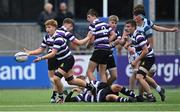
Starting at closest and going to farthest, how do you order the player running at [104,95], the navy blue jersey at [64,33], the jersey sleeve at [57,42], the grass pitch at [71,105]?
the grass pitch at [71,105]
the player running at [104,95]
the jersey sleeve at [57,42]
the navy blue jersey at [64,33]

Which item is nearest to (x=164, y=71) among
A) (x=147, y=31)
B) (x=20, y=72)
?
(x=147, y=31)

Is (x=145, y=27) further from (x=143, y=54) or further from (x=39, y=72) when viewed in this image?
(x=39, y=72)

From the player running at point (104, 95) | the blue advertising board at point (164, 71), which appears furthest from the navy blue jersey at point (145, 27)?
the blue advertising board at point (164, 71)

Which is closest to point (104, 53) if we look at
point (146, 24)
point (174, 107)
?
point (146, 24)

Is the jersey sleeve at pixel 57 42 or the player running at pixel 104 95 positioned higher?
the jersey sleeve at pixel 57 42

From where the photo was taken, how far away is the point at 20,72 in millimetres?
21984

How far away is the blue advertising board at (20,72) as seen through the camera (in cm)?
2192

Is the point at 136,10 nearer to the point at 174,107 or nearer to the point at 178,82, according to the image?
the point at 174,107

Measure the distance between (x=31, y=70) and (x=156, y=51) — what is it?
363 cm

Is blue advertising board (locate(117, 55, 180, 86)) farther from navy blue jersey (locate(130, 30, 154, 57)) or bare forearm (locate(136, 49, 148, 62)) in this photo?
bare forearm (locate(136, 49, 148, 62))

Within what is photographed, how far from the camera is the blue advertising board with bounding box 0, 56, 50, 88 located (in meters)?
21.9

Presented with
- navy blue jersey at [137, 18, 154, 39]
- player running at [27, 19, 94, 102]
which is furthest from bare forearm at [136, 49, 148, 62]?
player running at [27, 19, 94, 102]

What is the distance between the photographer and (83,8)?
103ft

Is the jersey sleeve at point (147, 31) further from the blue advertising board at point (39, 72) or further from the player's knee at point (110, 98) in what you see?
the blue advertising board at point (39, 72)
